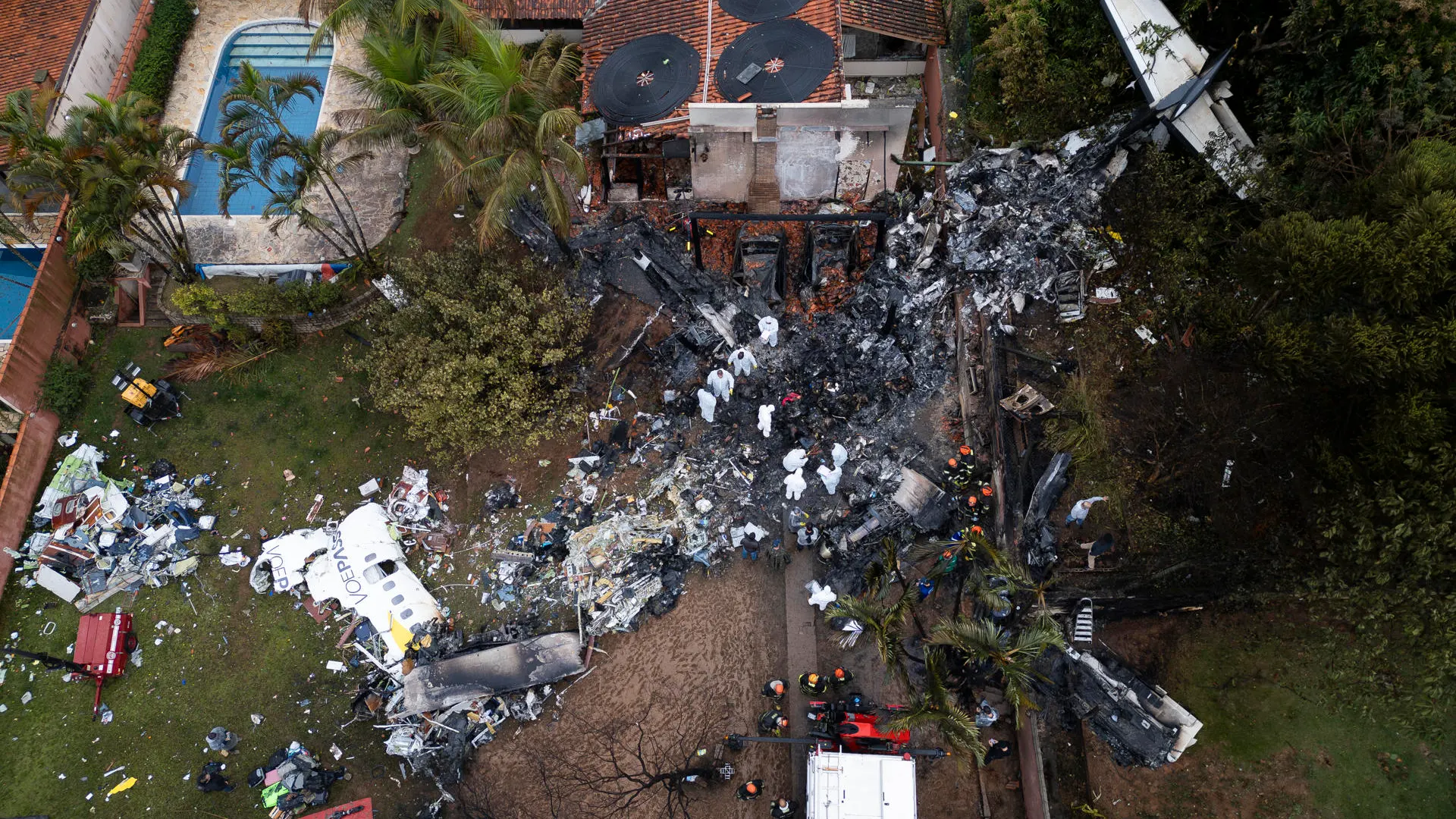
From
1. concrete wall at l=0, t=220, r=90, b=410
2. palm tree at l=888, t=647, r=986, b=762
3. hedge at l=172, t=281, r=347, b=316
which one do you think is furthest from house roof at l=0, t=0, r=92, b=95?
palm tree at l=888, t=647, r=986, b=762

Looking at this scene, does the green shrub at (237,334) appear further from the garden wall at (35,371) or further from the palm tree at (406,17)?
the palm tree at (406,17)

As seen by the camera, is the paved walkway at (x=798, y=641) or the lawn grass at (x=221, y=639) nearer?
the paved walkway at (x=798, y=641)

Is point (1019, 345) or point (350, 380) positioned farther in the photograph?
point (350, 380)

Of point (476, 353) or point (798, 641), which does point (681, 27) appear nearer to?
point (476, 353)

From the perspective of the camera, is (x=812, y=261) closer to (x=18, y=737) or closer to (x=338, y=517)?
(x=338, y=517)

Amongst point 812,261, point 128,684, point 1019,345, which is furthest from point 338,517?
point 1019,345

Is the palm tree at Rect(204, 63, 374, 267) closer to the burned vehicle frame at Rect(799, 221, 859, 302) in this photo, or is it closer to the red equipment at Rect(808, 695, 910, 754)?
the burned vehicle frame at Rect(799, 221, 859, 302)

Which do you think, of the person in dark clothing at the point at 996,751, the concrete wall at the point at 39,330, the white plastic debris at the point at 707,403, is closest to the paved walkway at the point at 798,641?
the white plastic debris at the point at 707,403
